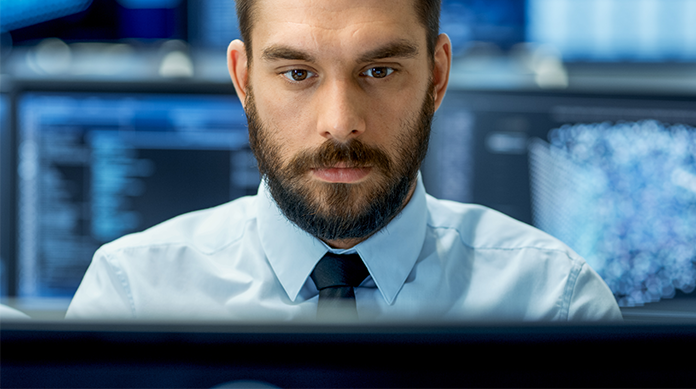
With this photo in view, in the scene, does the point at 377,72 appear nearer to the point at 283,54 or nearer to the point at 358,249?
the point at 283,54

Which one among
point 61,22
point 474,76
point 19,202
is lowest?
point 19,202

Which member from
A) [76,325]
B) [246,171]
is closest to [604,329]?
[76,325]

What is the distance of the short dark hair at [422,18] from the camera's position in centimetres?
78

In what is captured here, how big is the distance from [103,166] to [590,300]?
Answer: 1020mm

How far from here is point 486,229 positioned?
97 cm

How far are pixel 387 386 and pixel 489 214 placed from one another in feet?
2.64

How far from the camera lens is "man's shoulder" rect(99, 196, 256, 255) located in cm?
91

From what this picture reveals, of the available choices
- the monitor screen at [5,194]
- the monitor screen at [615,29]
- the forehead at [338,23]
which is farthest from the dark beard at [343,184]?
the monitor screen at [615,29]

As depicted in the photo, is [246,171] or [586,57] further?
[586,57]

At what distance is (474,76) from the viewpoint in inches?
51.4

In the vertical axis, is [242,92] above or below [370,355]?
above

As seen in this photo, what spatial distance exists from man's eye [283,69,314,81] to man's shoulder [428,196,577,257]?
394mm

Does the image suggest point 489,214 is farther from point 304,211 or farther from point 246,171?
point 246,171

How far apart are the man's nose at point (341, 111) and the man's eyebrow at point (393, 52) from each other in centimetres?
4
